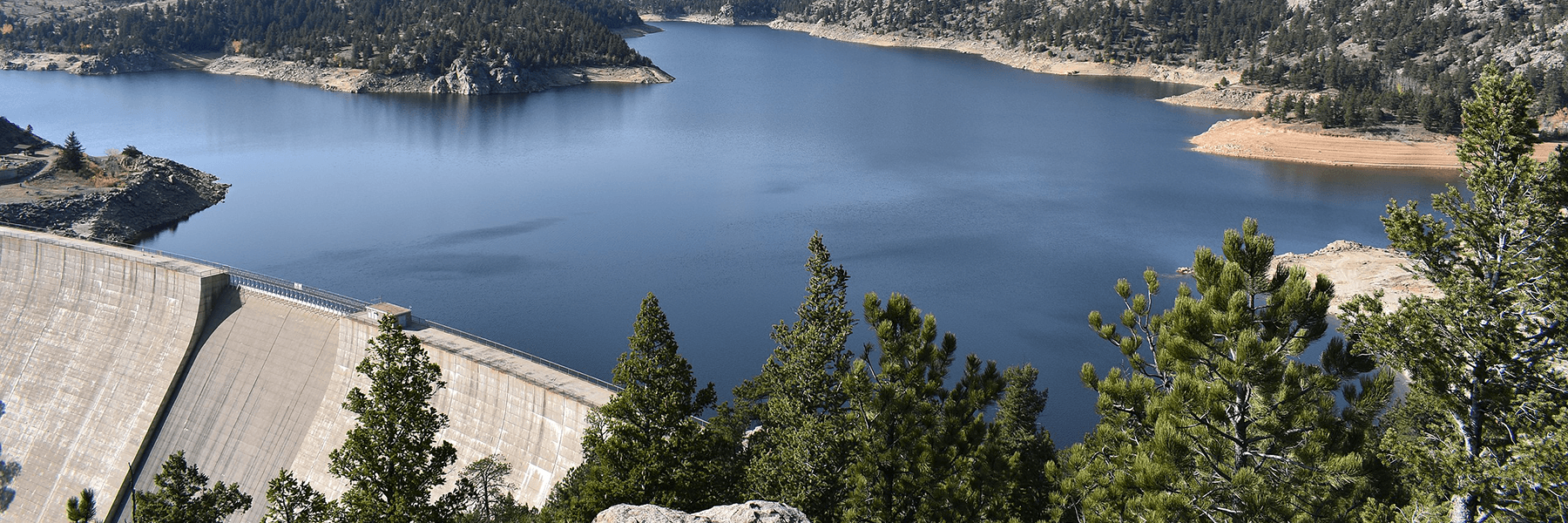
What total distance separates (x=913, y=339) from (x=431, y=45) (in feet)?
469

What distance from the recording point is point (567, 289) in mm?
56594

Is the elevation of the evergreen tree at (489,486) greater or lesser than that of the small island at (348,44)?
lesser

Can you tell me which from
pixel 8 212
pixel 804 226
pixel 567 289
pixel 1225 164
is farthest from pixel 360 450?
pixel 1225 164

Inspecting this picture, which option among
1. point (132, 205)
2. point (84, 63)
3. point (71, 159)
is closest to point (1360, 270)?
point (132, 205)

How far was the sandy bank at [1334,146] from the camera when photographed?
331ft

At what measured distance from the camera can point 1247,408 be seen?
16.1 metres

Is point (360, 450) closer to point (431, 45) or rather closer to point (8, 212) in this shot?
point (8, 212)

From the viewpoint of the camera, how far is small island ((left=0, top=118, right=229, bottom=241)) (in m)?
66.4

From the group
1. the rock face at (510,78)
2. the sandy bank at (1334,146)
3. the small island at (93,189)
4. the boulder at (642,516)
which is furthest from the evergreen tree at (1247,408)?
the rock face at (510,78)

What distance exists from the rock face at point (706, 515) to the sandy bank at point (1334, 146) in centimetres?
10181

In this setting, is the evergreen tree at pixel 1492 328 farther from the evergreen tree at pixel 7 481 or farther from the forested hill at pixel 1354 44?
the forested hill at pixel 1354 44

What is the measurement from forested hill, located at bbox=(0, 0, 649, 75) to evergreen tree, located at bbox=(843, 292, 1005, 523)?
139322mm

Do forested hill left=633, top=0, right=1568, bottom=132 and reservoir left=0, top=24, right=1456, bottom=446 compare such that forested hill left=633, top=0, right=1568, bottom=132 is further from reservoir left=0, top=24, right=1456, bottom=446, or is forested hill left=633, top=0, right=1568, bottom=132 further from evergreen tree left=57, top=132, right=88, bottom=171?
evergreen tree left=57, top=132, right=88, bottom=171

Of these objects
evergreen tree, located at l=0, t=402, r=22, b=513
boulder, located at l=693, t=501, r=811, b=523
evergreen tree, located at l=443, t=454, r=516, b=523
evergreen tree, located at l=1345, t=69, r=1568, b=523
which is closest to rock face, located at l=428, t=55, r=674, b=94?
evergreen tree, located at l=0, t=402, r=22, b=513
